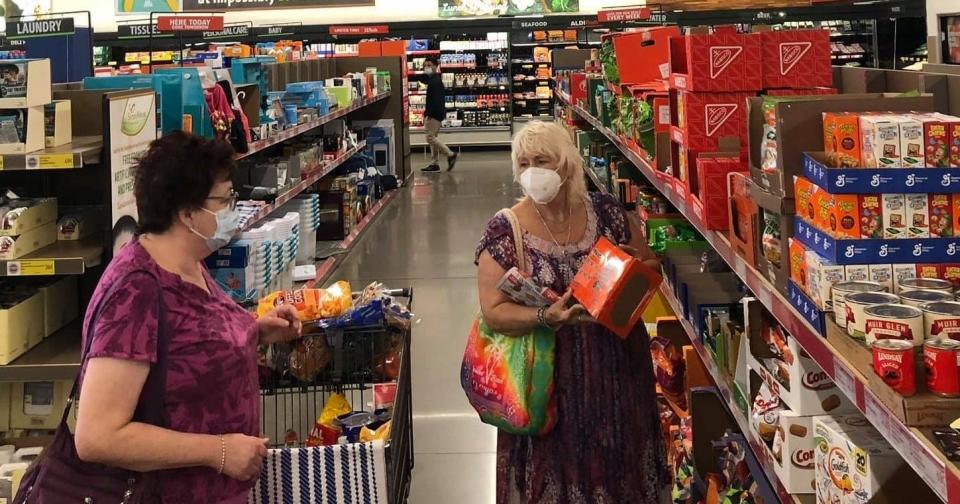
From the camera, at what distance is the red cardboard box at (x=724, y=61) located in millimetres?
2842

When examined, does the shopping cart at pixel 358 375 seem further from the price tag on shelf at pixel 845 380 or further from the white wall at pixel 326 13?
the white wall at pixel 326 13

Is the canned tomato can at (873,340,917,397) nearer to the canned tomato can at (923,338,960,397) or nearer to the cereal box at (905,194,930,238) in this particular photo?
the canned tomato can at (923,338,960,397)

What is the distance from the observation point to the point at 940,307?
61.6 inches

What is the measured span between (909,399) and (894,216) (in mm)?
511

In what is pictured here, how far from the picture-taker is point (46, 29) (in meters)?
4.96

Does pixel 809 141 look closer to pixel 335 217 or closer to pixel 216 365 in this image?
pixel 216 365

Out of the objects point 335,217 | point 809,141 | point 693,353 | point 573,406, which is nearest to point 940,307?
point 809,141

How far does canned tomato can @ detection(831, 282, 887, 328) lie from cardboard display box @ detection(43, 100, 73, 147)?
2687 mm

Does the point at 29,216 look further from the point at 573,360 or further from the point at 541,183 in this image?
the point at 573,360

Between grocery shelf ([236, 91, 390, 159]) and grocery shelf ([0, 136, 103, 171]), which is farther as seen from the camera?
grocery shelf ([236, 91, 390, 159])

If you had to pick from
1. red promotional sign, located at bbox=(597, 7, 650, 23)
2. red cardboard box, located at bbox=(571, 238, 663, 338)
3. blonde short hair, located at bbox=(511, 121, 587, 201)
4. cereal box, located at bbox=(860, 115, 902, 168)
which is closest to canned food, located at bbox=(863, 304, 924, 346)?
cereal box, located at bbox=(860, 115, 902, 168)

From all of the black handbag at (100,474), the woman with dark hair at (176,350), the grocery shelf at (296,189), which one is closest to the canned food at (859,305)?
the woman with dark hair at (176,350)

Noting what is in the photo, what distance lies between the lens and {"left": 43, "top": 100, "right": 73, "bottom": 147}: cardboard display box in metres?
3.22

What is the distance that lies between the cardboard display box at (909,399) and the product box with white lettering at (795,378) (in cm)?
40
